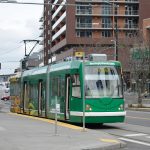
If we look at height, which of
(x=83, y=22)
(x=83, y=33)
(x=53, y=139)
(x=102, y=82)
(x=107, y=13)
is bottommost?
(x=53, y=139)

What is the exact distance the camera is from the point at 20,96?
35094 mm

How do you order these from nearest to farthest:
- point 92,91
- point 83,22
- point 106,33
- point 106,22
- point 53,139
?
point 53,139 < point 92,91 < point 83,22 < point 106,33 < point 106,22

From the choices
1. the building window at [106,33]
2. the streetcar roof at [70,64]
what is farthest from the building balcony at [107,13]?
the streetcar roof at [70,64]

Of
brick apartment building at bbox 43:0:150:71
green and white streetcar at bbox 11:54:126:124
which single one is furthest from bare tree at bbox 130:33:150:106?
brick apartment building at bbox 43:0:150:71

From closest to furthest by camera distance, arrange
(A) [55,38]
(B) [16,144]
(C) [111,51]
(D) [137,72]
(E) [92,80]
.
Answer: (B) [16,144] < (E) [92,80] < (D) [137,72] < (C) [111,51] < (A) [55,38]

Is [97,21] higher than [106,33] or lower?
higher

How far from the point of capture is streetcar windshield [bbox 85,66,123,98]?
22484mm

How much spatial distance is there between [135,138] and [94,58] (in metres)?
5.58

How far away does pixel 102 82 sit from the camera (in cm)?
2256

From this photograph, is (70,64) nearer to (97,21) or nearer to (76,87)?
(76,87)

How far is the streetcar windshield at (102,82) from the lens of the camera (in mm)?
22484

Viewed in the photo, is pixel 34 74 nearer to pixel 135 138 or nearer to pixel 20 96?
pixel 20 96

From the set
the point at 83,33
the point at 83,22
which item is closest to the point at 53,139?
the point at 83,33

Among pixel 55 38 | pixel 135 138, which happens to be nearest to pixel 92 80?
pixel 135 138
